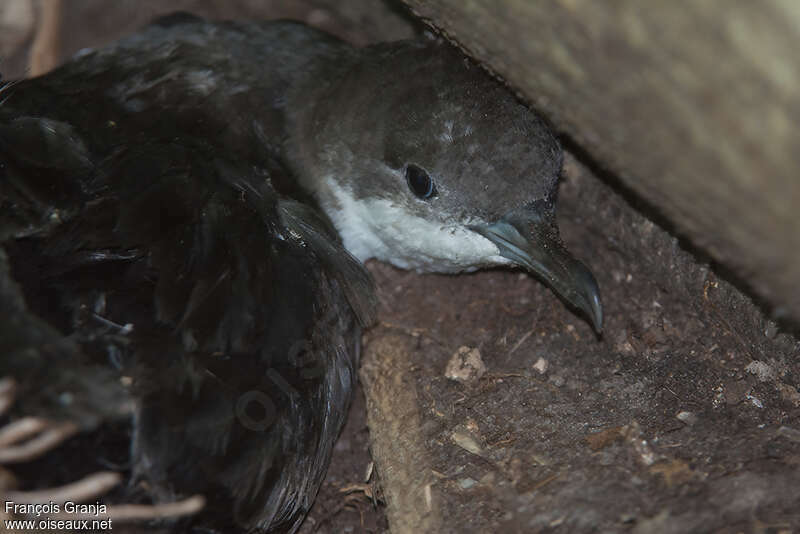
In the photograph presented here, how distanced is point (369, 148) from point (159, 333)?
1065 millimetres

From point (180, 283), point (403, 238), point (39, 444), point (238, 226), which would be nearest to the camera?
point (39, 444)

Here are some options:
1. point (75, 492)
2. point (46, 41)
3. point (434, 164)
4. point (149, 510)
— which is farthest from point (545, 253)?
point (46, 41)

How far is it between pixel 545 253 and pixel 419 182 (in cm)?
51

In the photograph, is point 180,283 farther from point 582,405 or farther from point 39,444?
point 582,405

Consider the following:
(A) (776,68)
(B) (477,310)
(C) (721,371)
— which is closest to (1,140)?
(B) (477,310)

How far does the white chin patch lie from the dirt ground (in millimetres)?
249

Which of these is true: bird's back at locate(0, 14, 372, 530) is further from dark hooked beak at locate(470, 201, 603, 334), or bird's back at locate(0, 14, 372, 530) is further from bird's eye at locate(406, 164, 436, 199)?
dark hooked beak at locate(470, 201, 603, 334)

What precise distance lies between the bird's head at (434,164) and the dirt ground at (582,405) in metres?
0.28

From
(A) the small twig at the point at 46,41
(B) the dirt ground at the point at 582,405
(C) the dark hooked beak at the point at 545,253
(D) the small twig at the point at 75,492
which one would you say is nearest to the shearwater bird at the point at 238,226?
(C) the dark hooked beak at the point at 545,253

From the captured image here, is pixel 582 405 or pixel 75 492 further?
pixel 582 405

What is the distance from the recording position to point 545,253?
2721 mm

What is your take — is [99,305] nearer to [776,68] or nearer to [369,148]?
[369,148]

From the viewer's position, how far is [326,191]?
3.09 meters

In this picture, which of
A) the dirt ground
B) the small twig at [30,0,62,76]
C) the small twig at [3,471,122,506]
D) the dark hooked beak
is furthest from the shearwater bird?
the small twig at [30,0,62,76]
